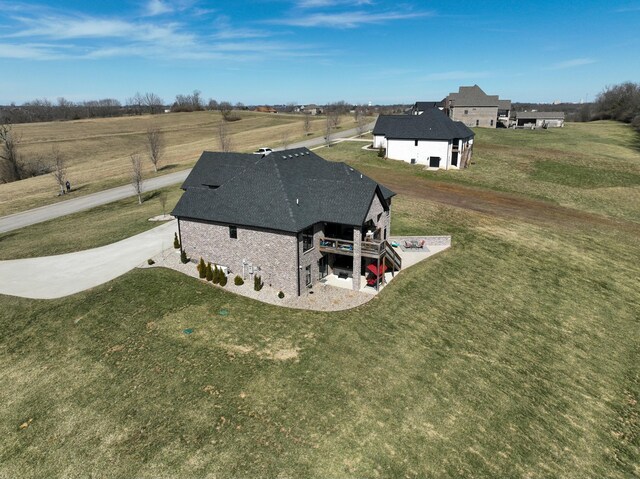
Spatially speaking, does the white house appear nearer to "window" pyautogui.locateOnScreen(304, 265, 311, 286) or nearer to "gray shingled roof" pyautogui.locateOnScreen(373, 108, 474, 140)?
"gray shingled roof" pyautogui.locateOnScreen(373, 108, 474, 140)

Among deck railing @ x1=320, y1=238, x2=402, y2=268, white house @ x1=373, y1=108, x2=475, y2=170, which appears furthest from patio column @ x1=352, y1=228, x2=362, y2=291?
white house @ x1=373, y1=108, x2=475, y2=170

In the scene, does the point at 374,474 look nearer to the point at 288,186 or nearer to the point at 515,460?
the point at 515,460

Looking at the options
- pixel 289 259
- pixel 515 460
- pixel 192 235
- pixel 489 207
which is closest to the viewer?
pixel 515 460

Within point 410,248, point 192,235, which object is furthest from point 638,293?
point 192,235

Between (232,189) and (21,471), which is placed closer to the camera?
(21,471)

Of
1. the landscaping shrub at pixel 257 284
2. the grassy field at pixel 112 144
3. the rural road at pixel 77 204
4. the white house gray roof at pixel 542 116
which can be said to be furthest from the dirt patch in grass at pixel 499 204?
the white house gray roof at pixel 542 116

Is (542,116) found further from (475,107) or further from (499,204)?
(499,204)
